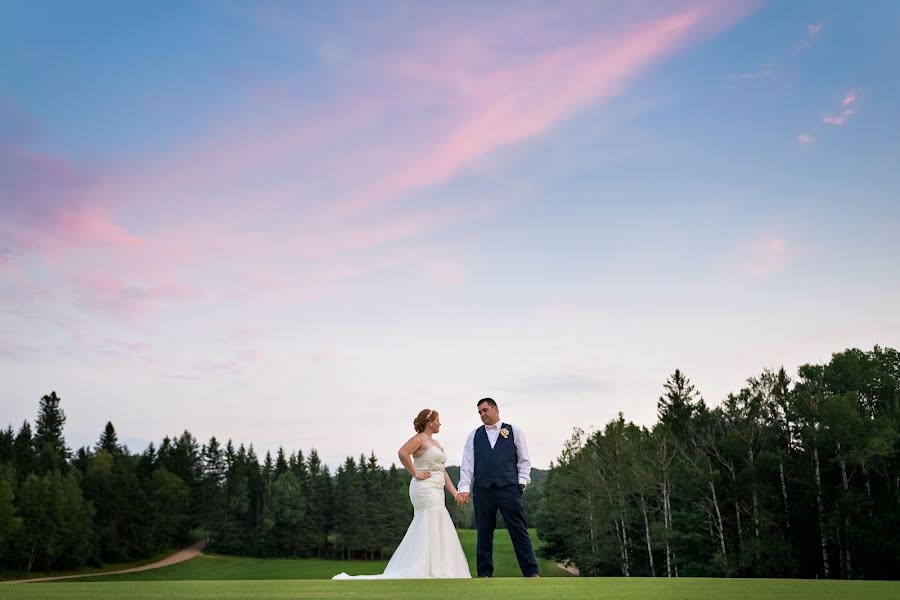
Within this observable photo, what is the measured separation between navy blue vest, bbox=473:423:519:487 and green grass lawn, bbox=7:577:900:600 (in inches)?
93.1

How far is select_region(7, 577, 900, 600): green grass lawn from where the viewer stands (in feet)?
26.2

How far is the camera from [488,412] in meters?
12.7

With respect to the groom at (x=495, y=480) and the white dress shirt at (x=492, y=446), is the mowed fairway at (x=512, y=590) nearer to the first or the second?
the groom at (x=495, y=480)

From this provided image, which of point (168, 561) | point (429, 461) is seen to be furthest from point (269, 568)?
point (429, 461)

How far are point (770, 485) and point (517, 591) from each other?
52.0 meters

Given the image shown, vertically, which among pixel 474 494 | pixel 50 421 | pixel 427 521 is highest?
pixel 50 421

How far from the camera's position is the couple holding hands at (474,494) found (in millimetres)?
12586

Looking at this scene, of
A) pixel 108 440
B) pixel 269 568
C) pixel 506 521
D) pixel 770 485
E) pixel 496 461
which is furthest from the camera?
pixel 108 440

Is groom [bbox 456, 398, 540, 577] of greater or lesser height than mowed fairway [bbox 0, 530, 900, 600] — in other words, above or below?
above

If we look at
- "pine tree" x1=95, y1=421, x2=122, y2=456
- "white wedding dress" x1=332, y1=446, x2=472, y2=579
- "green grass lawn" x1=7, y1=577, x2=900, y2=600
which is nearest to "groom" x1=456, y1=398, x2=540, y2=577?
"white wedding dress" x1=332, y1=446, x2=472, y2=579

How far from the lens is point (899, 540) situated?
45.2m

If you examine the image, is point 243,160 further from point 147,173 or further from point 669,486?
point 669,486

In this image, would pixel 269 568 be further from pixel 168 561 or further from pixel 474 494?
pixel 474 494

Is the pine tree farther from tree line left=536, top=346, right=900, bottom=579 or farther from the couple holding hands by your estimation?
the couple holding hands
